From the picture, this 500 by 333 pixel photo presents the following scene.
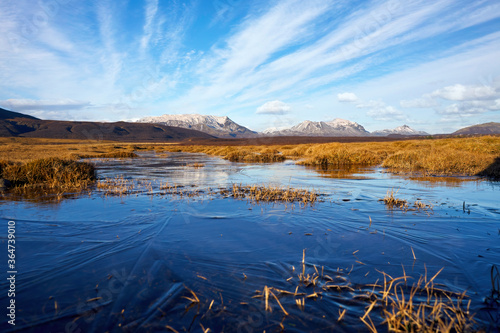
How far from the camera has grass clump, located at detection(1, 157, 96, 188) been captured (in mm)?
15781

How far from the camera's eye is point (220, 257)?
6.48m

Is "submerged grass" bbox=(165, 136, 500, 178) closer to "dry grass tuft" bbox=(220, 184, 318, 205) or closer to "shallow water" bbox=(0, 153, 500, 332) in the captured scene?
A: "shallow water" bbox=(0, 153, 500, 332)

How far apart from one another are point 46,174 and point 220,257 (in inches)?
584

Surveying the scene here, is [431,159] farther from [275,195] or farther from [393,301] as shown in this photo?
[393,301]

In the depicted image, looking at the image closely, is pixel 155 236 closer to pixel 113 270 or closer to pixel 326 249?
pixel 113 270

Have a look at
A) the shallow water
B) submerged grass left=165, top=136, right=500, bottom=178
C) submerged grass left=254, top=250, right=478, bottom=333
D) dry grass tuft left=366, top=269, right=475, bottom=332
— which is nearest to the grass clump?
the shallow water

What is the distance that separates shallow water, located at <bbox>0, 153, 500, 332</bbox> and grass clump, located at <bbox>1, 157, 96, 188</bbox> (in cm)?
459

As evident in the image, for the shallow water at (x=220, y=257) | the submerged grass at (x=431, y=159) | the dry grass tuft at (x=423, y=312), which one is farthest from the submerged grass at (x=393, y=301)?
the submerged grass at (x=431, y=159)

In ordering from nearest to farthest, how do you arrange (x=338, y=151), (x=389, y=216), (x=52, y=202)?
(x=389, y=216) < (x=52, y=202) < (x=338, y=151)

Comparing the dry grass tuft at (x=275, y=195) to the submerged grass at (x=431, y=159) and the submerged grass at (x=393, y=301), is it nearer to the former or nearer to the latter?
the submerged grass at (x=393, y=301)

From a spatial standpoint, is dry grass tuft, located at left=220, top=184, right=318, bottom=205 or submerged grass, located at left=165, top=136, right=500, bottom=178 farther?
submerged grass, located at left=165, top=136, right=500, bottom=178

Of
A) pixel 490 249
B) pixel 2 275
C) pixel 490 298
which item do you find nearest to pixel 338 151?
pixel 490 249

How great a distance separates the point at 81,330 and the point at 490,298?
6.14m

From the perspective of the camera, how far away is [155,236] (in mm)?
7824
